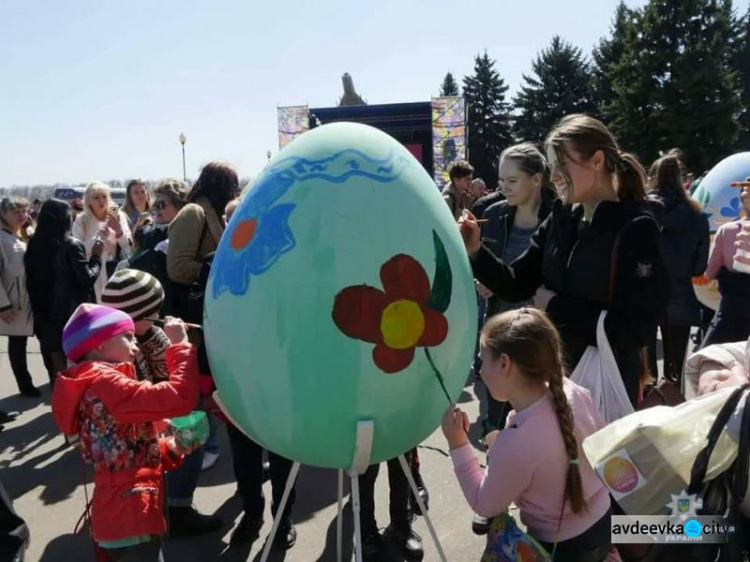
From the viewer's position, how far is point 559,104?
3619 centimetres

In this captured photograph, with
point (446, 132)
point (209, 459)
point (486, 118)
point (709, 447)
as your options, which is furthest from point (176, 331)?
point (486, 118)

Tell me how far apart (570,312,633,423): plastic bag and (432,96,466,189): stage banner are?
18811 millimetres

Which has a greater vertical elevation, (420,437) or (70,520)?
(420,437)

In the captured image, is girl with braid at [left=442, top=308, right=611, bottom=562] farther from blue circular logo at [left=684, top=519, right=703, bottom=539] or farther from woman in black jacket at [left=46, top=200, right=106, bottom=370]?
woman in black jacket at [left=46, top=200, right=106, bottom=370]

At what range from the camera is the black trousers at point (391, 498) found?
268 centimetres

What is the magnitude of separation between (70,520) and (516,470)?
282 cm

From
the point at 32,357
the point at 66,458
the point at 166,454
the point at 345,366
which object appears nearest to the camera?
the point at 345,366

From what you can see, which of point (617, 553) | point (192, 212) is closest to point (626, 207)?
point (617, 553)

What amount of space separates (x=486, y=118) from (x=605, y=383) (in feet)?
128

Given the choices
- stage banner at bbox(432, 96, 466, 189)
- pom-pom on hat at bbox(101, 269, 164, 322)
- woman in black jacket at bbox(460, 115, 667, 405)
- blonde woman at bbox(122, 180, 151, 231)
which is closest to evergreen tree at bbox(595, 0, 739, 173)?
stage banner at bbox(432, 96, 466, 189)

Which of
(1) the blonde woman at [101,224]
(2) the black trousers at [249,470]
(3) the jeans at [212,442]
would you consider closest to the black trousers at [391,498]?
(2) the black trousers at [249,470]

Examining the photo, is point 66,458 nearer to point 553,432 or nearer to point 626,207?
point 553,432

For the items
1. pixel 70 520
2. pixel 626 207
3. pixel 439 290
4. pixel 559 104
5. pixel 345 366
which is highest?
pixel 559 104

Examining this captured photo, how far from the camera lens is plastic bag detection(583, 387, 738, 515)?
136 centimetres
